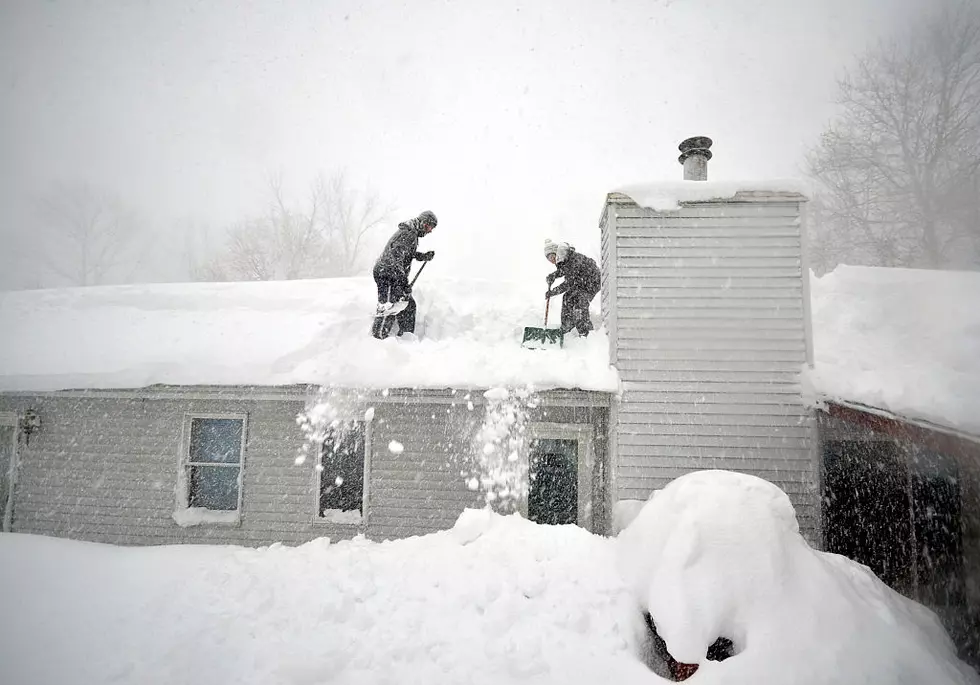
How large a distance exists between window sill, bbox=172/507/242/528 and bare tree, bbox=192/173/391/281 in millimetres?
18153

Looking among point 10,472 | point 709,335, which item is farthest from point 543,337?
point 10,472

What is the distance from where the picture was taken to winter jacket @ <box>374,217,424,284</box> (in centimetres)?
781

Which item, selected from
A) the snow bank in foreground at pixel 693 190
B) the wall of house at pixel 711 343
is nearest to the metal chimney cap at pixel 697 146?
the snow bank in foreground at pixel 693 190

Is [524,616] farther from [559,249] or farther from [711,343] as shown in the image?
[559,249]

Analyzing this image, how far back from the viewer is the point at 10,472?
311 inches

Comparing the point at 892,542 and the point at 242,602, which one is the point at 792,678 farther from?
the point at 242,602

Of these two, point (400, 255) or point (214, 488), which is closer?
point (214, 488)

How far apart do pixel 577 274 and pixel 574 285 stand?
0.18 meters

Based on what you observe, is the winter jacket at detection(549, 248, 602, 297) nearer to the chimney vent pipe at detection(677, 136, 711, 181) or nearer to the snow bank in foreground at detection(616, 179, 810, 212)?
the snow bank in foreground at detection(616, 179, 810, 212)

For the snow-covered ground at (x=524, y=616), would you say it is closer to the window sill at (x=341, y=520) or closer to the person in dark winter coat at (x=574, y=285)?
the window sill at (x=341, y=520)

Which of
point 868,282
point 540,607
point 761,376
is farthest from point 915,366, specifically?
point 540,607

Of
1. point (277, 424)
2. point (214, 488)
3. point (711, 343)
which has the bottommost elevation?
point (214, 488)

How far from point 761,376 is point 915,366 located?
1653 mm

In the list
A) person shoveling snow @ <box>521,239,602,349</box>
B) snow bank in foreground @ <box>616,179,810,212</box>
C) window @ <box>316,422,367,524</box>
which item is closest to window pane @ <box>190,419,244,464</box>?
window @ <box>316,422,367,524</box>
